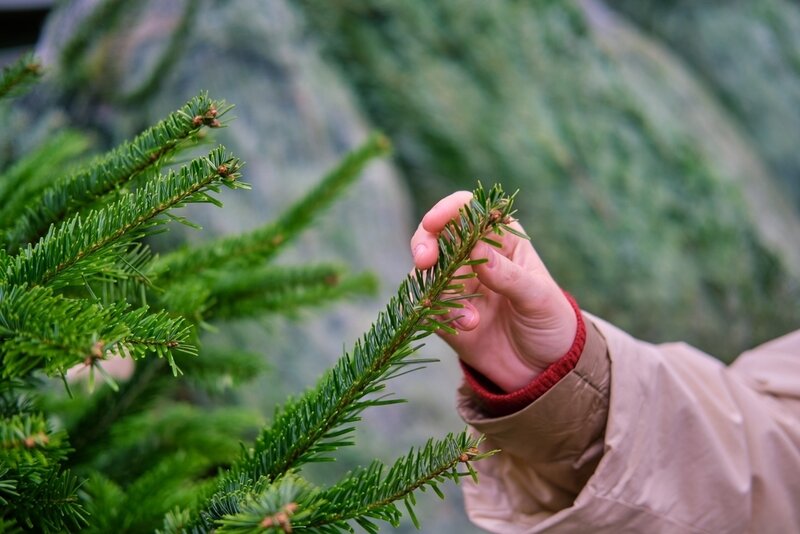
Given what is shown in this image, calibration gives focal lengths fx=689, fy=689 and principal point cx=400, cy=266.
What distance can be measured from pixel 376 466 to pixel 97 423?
1.72 feet

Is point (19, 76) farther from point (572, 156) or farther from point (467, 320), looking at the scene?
point (572, 156)

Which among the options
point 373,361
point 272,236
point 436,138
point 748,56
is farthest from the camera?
point 748,56

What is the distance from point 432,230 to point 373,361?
0.18m

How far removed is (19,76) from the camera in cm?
76

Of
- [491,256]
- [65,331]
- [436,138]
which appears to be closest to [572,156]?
[436,138]

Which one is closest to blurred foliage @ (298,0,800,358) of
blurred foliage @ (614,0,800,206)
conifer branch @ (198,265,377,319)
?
blurred foliage @ (614,0,800,206)

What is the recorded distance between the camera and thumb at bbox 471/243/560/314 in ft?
2.27

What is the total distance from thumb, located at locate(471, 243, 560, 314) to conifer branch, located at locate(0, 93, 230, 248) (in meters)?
0.27

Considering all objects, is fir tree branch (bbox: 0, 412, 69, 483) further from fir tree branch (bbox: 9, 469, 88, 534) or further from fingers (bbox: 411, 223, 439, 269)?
fingers (bbox: 411, 223, 439, 269)

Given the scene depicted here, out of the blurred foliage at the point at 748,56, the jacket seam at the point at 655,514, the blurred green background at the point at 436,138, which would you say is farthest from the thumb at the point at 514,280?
the blurred foliage at the point at 748,56

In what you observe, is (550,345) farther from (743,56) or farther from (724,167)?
(743,56)

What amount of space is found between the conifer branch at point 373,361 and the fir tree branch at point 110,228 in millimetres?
166

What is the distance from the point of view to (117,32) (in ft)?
6.40

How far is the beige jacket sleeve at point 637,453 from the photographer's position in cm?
84
